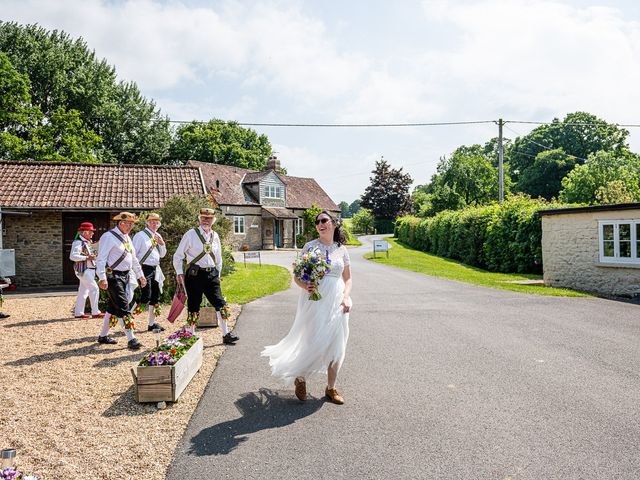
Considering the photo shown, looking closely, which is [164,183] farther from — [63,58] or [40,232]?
[63,58]

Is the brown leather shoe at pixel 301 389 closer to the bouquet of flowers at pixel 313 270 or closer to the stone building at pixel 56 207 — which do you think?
the bouquet of flowers at pixel 313 270

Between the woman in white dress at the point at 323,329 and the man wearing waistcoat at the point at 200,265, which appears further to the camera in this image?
the man wearing waistcoat at the point at 200,265

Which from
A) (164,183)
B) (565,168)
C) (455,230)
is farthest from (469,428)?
(565,168)

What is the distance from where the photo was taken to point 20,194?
1652 cm

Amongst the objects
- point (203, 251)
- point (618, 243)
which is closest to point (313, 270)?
point (203, 251)

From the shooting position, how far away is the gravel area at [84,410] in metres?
3.99

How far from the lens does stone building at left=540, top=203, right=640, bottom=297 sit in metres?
14.2

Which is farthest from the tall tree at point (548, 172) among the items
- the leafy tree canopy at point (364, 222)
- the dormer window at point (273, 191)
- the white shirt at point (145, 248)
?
the white shirt at point (145, 248)

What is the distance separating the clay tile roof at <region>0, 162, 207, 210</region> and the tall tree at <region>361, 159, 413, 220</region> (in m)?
50.3

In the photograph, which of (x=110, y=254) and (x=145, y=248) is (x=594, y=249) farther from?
(x=110, y=254)

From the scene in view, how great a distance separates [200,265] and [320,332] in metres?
3.21

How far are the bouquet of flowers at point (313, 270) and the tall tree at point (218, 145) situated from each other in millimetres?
45897

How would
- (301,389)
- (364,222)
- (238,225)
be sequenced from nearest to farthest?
1. (301,389)
2. (238,225)
3. (364,222)

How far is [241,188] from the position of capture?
142ft
